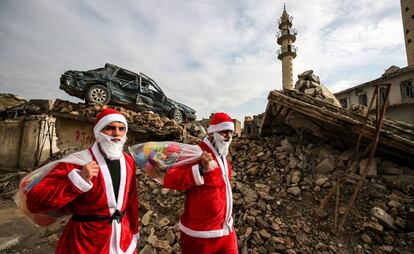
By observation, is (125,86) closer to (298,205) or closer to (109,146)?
(298,205)

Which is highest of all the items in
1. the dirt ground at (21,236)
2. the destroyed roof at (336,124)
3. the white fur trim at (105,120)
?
the destroyed roof at (336,124)

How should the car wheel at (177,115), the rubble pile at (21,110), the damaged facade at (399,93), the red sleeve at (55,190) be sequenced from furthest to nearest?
the damaged facade at (399,93), the car wheel at (177,115), the rubble pile at (21,110), the red sleeve at (55,190)

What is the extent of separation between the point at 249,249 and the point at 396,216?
231cm

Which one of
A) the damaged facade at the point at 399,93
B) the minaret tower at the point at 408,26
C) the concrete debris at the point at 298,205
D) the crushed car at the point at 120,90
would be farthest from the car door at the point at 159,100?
the minaret tower at the point at 408,26

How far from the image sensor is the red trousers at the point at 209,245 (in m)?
1.95

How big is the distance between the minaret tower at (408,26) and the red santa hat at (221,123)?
32.5m

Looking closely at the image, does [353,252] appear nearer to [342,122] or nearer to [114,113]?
[342,122]

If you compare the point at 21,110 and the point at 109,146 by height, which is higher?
the point at 21,110

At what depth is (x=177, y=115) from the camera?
1020cm

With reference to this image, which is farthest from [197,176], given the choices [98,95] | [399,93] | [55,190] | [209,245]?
[399,93]

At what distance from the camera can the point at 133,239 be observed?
182cm

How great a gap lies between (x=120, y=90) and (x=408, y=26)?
33293mm

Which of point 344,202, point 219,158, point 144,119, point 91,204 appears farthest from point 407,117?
point 91,204

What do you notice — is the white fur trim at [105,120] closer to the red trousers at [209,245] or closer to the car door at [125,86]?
the red trousers at [209,245]
